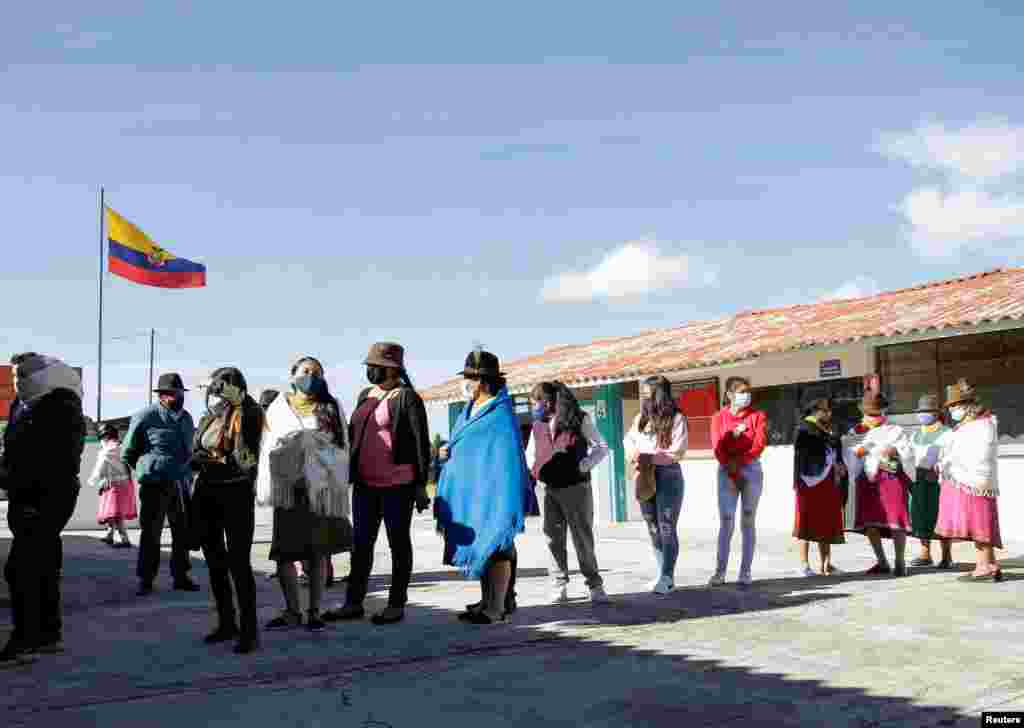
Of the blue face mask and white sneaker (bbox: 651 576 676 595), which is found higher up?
the blue face mask

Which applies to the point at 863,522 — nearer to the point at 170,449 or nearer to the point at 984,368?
the point at 984,368

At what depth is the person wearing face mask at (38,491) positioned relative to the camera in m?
6.39

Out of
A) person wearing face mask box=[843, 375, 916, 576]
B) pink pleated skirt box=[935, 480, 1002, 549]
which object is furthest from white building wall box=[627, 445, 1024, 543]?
pink pleated skirt box=[935, 480, 1002, 549]

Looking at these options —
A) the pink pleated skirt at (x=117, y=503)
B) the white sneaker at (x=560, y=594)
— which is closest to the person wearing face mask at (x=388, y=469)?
the white sneaker at (x=560, y=594)

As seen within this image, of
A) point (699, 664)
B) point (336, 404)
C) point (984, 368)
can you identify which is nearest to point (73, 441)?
point (336, 404)

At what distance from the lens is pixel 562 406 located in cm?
791

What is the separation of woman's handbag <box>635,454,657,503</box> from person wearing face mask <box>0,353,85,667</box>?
4.03 m

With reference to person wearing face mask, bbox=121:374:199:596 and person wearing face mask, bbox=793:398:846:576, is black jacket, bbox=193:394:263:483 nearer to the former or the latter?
person wearing face mask, bbox=121:374:199:596

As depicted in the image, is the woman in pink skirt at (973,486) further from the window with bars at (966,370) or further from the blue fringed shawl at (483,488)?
the window with bars at (966,370)

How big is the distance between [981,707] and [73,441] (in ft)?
16.8

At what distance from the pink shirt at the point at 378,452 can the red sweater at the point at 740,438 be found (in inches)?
118

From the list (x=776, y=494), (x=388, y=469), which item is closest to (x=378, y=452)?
(x=388, y=469)

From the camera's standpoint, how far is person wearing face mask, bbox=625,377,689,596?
27.7ft

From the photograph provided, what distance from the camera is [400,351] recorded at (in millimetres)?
7340
